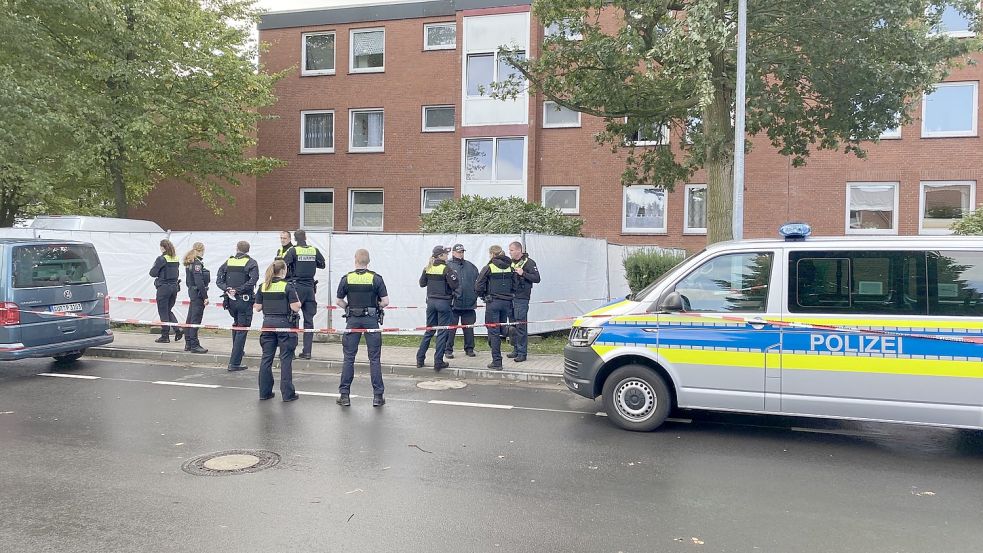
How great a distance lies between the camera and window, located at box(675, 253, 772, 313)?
264 inches

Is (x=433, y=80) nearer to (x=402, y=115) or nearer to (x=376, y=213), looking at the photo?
(x=402, y=115)

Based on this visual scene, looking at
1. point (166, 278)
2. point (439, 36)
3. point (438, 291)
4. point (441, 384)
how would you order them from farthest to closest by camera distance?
point (439, 36), point (166, 278), point (438, 291), point (441, 384)

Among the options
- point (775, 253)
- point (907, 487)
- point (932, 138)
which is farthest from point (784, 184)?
point (907, 487)

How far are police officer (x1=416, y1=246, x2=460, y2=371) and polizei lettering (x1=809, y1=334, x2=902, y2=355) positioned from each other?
5.54 m

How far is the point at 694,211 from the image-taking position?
2273 cm

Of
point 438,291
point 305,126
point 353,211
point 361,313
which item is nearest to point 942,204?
point 438,291

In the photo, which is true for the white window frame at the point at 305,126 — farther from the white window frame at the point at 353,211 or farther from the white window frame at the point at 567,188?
the white window frame at the point at 567,188

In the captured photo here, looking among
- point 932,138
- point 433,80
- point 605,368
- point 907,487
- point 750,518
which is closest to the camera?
point 750,518

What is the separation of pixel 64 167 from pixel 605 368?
58.2 feet

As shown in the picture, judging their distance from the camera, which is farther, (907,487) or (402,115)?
(402,115)

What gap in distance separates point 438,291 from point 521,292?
1.28 metres

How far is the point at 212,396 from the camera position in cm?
877

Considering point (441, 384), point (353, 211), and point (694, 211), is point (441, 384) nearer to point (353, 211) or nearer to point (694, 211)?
point (694, 211)

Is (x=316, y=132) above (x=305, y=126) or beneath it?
beneath
